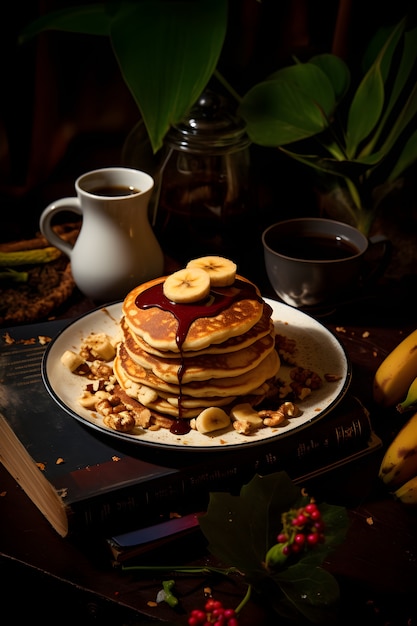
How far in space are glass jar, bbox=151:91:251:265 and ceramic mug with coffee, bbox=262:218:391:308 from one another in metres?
0.09

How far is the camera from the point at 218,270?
1049mm

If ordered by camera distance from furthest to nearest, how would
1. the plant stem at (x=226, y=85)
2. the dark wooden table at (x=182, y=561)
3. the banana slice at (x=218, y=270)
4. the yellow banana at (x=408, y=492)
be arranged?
the plant stem at (x=226, y=85)
the banana slice at (x=218, y=270)
the yellow banana at (x=408, y=492)
the dark wooden table at (x=182, y=561)

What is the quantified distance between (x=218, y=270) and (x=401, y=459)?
35cm

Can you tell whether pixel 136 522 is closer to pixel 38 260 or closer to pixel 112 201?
pixel 112 201

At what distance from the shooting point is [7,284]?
1.37 meters

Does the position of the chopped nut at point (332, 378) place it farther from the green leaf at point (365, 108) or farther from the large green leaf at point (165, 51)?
the green leaf at point (365, 108)

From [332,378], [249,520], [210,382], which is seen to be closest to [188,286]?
[210,382]

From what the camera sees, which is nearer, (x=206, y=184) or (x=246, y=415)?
(x=246, y=415)

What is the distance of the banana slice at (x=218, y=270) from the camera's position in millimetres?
1035

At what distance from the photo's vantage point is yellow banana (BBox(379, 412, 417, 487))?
36.5 inches

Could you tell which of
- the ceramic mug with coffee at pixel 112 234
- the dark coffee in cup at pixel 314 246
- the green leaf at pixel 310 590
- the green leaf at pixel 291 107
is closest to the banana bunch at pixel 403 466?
the green leaf at pixel 310 590

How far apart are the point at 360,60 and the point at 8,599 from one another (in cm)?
121

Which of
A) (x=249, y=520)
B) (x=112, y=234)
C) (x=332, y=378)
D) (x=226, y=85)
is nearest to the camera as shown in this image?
(x=249, y=520)

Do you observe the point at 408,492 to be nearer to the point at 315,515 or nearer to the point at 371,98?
the point at 315,515
